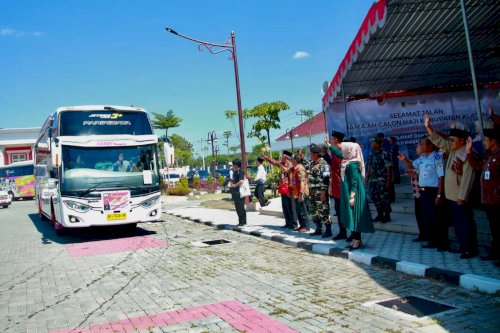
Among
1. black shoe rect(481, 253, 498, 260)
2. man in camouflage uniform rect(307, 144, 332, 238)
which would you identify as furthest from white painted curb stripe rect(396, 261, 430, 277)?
man in camouflage uniform rect(307, 144, 332, 238)

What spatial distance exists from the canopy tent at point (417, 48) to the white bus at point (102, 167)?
5.37 m

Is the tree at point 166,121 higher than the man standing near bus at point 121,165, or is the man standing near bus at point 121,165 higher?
the tree at point 166,121

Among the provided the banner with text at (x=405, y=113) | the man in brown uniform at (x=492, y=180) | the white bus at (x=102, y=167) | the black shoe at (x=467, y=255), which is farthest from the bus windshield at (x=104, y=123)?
the man in brown uniform at (x=492, y=180)

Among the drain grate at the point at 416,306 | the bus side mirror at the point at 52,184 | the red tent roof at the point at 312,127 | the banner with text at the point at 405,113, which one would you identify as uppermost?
the red tent roof at the point at 312,127

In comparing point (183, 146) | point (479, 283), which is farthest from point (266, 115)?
point (183, 146)

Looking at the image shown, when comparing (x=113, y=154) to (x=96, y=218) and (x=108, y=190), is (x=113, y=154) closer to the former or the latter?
(x=108, y=190)

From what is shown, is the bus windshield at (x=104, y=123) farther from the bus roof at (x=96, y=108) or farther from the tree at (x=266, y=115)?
the tree at (x=266, y=115)

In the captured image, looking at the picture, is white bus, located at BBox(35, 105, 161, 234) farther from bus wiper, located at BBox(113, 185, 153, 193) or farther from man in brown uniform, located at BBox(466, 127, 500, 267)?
man in brown uniform, located at BBox(466, 127, 500, 267)

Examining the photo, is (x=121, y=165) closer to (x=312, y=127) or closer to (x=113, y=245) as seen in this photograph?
(x=113, y=245)

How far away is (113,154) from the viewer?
11.2 m

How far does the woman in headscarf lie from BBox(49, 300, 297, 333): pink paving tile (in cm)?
297

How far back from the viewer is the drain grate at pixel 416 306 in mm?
4340

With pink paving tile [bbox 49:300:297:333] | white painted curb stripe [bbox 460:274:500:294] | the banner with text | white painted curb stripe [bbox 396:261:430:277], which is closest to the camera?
pink paving tile [bbox 49:300:297:333]

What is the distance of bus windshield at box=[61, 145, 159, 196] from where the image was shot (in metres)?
10.7
